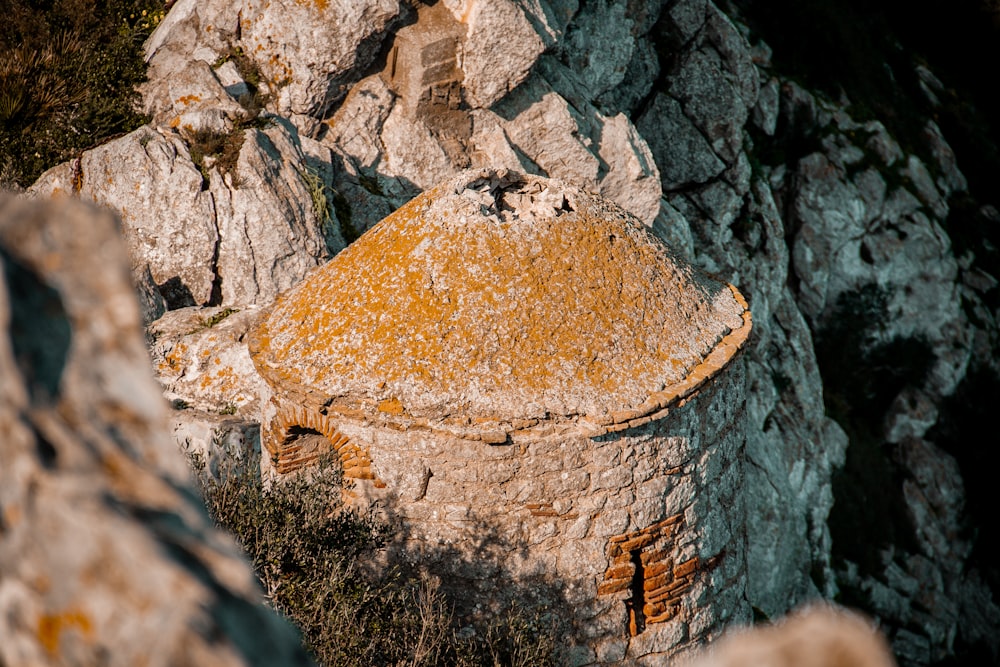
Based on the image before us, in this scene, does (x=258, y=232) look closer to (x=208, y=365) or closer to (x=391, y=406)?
(x=208, y=365)

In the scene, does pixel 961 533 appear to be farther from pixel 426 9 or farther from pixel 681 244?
pixel 426 9

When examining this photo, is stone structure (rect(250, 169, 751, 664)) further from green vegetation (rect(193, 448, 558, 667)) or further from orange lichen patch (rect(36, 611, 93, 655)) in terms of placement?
orange lichen patch (rect(36, 611, 93, 655))

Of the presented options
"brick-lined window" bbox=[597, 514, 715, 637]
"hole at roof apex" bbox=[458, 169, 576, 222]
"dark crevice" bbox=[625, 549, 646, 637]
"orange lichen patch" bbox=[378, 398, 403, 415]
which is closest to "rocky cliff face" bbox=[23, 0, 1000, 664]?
"orange lichen patch" bbox=[378, 398, 403, 415]

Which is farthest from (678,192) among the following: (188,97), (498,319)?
(498,319)

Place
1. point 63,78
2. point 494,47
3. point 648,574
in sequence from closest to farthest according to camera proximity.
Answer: point 648,574 < point 63,78 < point 494,47

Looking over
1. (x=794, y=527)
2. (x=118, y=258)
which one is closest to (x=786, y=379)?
(x=794, y=527)

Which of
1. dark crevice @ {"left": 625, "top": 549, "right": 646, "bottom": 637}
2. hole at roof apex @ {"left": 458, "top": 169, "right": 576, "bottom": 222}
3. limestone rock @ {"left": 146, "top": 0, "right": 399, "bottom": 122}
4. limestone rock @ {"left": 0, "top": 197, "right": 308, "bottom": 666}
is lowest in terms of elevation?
dark crevice @ {"left": 625, "top": 549, "right": 646, "bottom": 637}

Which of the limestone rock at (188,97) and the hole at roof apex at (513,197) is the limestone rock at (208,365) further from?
the limestone rock at (188,97)

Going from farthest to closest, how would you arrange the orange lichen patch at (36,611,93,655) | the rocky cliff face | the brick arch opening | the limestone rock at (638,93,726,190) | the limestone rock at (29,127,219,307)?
the limestone rock at (638,93,726,190) < the rocky cliff face < the limestone rock at (29,127,219,307) < the brick arch opening < the orange lichen patch at (36,611,93,655)
